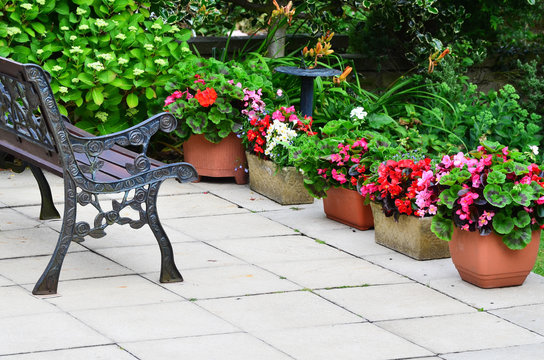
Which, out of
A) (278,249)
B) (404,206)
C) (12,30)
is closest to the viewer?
(404,206)

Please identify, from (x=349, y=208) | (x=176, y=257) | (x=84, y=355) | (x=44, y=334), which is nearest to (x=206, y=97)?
(x=349, y=208)

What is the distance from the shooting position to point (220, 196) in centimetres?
709

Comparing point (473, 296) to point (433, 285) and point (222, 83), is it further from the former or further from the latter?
point (222, 83)

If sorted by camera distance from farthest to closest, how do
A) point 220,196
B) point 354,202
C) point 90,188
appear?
point 220,196
point 354,202
point 90,188

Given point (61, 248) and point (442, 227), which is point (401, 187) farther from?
point (61, 248)

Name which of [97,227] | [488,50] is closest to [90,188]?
[97,227]

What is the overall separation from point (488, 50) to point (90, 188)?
18.3 feet

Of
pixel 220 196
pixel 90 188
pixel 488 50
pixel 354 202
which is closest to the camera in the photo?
pixel 90 188

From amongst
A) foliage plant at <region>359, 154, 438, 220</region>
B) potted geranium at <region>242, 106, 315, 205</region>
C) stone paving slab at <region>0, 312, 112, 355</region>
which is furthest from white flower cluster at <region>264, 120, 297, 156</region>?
stone paving slab at <region>0, 312, 112, 355</region>

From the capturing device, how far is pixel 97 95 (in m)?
7.36

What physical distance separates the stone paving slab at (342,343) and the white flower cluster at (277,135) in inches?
98.0

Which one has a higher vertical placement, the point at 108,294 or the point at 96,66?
the point at 96,66

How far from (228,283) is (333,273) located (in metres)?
0.63

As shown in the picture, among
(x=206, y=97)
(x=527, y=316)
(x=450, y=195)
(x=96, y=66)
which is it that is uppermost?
(x=96, y=66)
